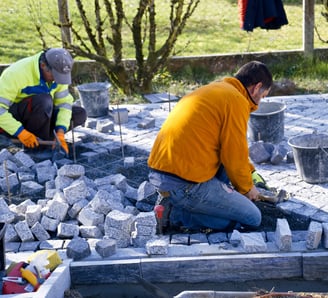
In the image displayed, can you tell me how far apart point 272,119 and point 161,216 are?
2.32 metres

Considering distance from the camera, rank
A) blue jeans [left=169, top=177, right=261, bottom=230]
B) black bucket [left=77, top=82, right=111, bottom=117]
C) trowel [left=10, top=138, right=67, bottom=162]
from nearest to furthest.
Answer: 1. blue jeans [left=169, top=177, right=261, bottom=230]
2. trowel [left=10, top=138, right=67, bottom=162]
3. black bucket [left=77, top=82, right=111, bottom=117]

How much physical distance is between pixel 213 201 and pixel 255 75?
3.44 feet

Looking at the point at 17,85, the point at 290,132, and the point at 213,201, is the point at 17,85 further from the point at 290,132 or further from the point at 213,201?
the point at 290,132

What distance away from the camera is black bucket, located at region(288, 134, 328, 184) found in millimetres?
6180

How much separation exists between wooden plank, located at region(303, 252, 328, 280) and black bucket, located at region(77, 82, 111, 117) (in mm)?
4493

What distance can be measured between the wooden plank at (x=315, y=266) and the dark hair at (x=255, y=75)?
1.37 metres

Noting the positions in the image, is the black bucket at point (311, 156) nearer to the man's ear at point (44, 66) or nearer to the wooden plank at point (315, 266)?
the wooden plank at point (315, 266)

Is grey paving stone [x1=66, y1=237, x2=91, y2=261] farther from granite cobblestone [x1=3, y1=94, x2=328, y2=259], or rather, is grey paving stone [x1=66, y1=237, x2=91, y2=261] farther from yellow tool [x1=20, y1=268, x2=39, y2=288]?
yellow tool [x1=20, y1=268, x2=39, y2=288]

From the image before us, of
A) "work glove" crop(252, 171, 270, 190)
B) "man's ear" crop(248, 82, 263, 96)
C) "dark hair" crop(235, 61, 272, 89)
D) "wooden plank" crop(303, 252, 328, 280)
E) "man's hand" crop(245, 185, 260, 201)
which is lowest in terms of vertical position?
"wooden plank" crop(303, 252, 328, 280)

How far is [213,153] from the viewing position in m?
5.30

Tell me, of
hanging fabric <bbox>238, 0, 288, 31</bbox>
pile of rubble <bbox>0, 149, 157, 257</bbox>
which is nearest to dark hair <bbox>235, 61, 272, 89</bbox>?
pile of rubble <bbox>0, 149, 157, 257</bbox>

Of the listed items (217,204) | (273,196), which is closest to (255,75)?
(217,204)

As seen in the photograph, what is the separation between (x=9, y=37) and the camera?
1398 cm

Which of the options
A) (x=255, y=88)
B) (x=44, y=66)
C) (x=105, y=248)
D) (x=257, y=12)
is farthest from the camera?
(x=257, y=12)
